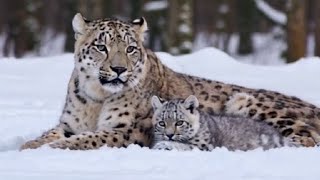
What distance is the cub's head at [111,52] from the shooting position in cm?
916

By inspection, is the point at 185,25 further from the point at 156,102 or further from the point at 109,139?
the point at 109,139

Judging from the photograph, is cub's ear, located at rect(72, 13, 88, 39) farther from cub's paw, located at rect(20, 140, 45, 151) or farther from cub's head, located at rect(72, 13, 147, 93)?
cub's paw, located at rect(20, 140, 45, 151)

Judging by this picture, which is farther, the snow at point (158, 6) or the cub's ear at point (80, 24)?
the snow at point (158, 6)

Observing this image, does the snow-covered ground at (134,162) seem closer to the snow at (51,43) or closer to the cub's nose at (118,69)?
the cub's nose at (118,69)

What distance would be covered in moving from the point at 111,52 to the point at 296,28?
9.89m

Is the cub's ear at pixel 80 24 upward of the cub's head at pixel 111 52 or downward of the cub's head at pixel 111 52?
upward

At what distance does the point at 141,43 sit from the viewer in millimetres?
9602

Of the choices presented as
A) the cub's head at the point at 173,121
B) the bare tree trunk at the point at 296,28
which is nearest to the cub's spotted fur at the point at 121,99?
the cub's head at the point at 173,121

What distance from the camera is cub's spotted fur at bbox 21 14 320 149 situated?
9148 mm

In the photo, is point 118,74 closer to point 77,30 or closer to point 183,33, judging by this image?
point 77,30

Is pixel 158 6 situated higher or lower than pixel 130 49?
lower

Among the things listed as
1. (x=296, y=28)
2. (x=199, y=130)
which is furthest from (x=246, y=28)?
(x=199, y=130)

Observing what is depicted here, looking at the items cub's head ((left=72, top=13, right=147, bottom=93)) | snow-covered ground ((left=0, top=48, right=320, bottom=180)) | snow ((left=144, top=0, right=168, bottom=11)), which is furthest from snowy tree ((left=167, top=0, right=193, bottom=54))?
cub's head ((left=72, top=13, right=147, bottom=93))

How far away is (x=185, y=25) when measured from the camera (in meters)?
22.9
